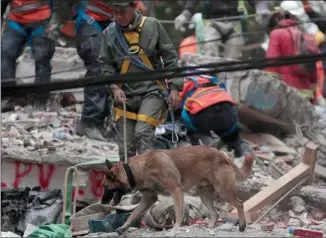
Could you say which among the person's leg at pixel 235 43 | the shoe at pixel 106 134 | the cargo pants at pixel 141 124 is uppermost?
the cargo pants at pixel 141 124

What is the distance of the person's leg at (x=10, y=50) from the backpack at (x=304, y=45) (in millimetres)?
4074

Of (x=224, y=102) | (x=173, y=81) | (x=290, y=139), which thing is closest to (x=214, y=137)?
(x=224, y=102)

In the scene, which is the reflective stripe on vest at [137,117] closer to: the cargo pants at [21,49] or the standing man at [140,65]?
the standing man at [140,65]

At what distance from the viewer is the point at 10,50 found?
1437 centimetres

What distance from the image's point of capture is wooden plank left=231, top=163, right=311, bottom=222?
1184 centimetres

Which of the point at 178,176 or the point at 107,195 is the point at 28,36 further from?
the point at 178,176

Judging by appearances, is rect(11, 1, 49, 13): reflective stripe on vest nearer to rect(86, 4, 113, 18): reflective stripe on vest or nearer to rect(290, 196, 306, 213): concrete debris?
rect(86, 4, 113, 18): reflective stripe on vest

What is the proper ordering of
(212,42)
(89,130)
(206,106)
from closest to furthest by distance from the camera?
(206,106) → (89,130) → (212,42)

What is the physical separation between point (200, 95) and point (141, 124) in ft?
9.99

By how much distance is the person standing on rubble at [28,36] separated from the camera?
1399 cm

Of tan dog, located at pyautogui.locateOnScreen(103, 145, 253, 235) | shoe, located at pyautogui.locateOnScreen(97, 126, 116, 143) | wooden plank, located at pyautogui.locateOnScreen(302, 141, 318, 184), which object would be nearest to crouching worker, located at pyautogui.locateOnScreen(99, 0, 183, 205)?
tan dog, located at pyautogui.locateOnScreen(103, 145, 253, 235)

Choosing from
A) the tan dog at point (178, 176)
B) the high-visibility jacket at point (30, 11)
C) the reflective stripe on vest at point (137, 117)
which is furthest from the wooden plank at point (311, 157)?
the high-visibility jacket at point (30, 11)

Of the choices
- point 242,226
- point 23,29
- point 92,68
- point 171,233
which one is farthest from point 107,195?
point 23,29

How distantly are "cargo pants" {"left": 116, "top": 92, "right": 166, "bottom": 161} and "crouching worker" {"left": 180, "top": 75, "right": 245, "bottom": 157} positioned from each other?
274cm
